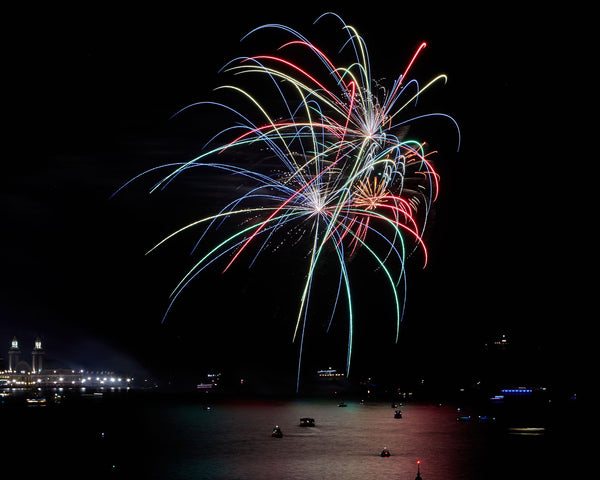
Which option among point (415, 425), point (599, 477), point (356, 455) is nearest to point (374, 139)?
point (599, 477)

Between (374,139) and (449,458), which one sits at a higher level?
(374,139)

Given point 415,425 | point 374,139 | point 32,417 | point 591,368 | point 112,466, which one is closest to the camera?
point 374,139

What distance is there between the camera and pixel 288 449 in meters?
66.4

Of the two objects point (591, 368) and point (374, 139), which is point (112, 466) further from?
point (591, 368)

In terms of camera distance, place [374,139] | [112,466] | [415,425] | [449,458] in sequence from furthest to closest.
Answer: [415,425], [449,458], [112,466], [374,139]

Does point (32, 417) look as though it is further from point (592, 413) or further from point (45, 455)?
point (592, 413)

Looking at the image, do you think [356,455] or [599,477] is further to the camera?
[356,455]

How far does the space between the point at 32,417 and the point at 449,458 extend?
240 feet

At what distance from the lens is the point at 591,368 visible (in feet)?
421

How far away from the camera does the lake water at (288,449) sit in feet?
174

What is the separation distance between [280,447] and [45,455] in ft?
72.1

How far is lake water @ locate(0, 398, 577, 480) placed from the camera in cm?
5319

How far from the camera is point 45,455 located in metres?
62.1

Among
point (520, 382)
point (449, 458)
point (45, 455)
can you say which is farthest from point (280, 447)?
point (520, 382)
